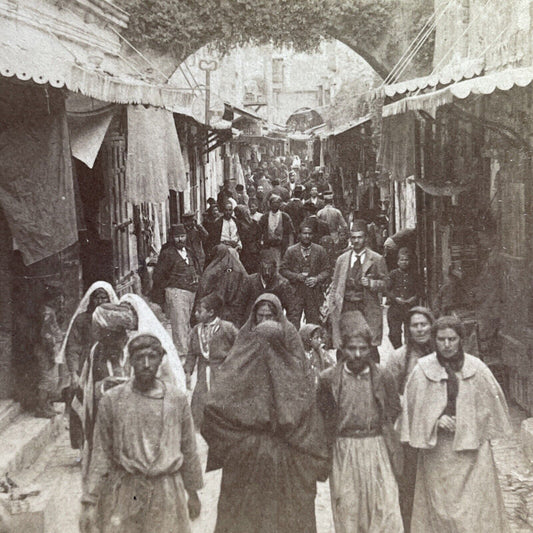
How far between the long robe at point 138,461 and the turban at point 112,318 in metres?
1.22

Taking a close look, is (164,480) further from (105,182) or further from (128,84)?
(105,182)

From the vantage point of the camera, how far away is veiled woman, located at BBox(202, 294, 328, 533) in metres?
4.64

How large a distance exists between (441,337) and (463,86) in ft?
7.84

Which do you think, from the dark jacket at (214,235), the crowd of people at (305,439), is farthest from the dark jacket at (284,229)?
the crowd of people at (305,439)

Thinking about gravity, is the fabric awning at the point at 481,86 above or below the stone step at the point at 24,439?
above

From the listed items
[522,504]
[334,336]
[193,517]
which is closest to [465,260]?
[334,336]

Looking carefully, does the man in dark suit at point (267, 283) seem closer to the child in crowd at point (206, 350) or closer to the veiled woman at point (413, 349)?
the child in crowd at point (206, 350)

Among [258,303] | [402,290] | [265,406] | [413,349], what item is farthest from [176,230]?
[265,406]

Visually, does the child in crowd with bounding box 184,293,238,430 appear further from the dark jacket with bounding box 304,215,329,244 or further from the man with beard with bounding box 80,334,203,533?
the dark jacket with bounding box 304,215,329,244

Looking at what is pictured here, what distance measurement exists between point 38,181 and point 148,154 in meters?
1.58

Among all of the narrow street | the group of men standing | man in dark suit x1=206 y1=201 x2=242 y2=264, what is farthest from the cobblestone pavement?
man in dark suit x1=206 y1=201 x2=242 y2=264

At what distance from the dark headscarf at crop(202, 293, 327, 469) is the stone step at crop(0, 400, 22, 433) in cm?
273

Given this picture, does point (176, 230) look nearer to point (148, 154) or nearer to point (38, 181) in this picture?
point (148, 154)

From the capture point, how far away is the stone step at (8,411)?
22.8 feet
